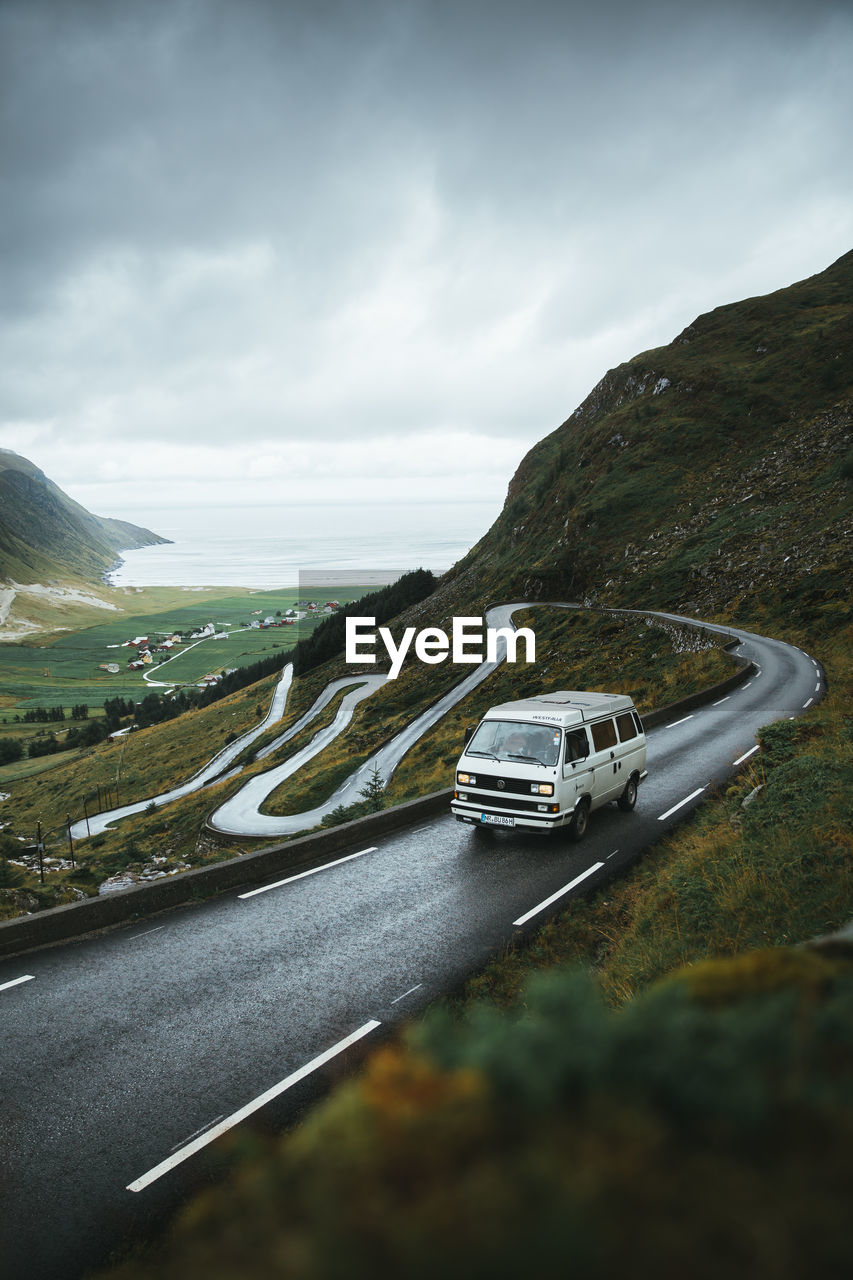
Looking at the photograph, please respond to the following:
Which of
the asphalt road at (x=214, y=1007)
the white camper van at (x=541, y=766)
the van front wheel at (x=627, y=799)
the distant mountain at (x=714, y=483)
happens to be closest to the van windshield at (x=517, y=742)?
the white camper van at (x=541, y=766)

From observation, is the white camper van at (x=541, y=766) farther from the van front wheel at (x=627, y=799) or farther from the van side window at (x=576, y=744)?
the van front wheel at (x=627, y=799)

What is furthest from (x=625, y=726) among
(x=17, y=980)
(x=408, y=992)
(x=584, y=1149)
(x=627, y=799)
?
(x=584, y=1149)

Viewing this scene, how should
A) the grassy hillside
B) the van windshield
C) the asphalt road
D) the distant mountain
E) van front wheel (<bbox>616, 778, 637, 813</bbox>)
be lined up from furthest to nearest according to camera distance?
the distant mountain, van front wheel (<bbox>616, 778, 637, 813</bbox>), the van windshield, the asphalt road, the grassy hillside

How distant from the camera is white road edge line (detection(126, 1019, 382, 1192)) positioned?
15.8 ft

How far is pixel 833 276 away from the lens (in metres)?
108

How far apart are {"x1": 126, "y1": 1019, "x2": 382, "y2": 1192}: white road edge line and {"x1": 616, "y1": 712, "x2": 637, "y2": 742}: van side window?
8.18 metres

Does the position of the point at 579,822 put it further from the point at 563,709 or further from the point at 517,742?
→ the point at 563,709

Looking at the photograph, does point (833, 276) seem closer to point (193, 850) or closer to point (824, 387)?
point (824, 387)

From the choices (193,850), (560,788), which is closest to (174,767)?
(193,850)

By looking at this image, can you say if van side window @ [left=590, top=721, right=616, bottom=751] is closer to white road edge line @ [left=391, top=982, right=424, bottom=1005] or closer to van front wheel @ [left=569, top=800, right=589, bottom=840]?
van front wheel @ [left=569, top=800, right=589, bottom=840]

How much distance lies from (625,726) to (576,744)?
2.13 metres

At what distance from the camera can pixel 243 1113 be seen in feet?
17.6

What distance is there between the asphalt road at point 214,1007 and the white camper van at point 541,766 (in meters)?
0.68

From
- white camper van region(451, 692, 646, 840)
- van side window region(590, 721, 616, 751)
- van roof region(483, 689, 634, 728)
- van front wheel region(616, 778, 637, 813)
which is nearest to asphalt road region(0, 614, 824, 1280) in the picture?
white camper van region(451, 692, 646, 840)
